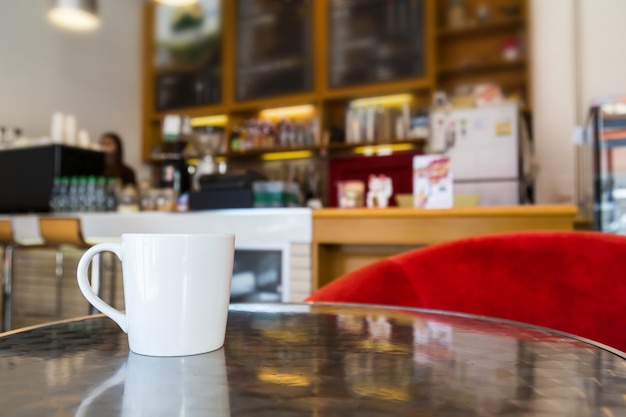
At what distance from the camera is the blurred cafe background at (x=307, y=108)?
259 cm

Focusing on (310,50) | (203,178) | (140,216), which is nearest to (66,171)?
(140,216)

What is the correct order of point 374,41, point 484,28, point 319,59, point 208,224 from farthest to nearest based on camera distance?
point 319,59 → point 374,41 → point 484,28 → point 208,224

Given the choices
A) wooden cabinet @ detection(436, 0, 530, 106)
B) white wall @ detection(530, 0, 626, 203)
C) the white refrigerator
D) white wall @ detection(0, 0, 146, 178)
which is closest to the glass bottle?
white wall @ detection(0, 0, 146, 178)

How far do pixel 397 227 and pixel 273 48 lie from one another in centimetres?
319

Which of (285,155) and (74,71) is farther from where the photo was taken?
(285,155)

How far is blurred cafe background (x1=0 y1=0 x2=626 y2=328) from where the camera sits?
8.49 feet

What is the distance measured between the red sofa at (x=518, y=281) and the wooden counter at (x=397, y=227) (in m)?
1.11

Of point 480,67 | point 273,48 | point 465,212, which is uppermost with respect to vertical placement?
point 273,48

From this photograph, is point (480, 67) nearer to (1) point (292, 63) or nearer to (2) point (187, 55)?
(1) point (292, 63)

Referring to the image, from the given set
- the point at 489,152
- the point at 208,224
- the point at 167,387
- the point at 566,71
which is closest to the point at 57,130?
the point at 208,224

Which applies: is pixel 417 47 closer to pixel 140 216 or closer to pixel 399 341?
pixel 140 216

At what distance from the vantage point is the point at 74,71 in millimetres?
4762

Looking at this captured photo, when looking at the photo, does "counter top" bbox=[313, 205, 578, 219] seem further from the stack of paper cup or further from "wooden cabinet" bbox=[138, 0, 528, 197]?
the stack of paper cup

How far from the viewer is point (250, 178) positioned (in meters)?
2.60
